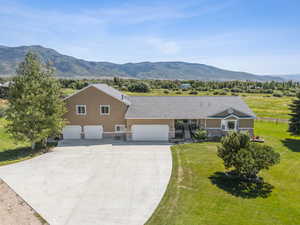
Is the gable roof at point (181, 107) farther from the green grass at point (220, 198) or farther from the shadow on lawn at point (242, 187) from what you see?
the shadow on lawn at point (242, 187)

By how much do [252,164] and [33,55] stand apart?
68.8 ft

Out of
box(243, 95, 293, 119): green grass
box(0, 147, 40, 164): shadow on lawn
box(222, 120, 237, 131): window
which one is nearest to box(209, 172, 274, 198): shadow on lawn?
box(222, 120, 237, 131): window

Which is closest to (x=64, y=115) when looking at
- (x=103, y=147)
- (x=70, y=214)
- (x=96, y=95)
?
(x=96, y=95)

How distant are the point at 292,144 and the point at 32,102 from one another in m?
27.3

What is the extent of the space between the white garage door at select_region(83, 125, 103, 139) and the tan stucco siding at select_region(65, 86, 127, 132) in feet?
1.59

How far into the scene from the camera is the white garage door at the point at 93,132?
23953 millimetres

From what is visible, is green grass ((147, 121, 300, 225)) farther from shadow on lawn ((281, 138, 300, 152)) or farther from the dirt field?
the dirt field

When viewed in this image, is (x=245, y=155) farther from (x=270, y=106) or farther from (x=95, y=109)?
(x=270, y=106)

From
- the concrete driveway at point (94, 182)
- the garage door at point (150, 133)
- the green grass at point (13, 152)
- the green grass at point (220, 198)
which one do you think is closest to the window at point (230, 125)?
the green grass at point (220, 198)

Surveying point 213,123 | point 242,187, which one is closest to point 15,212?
point 242,187

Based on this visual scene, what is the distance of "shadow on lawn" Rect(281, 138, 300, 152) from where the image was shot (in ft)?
67.8

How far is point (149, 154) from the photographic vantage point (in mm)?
19219

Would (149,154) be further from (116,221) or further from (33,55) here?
(33,55)

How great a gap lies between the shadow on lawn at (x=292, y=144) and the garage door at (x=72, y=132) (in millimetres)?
23267
